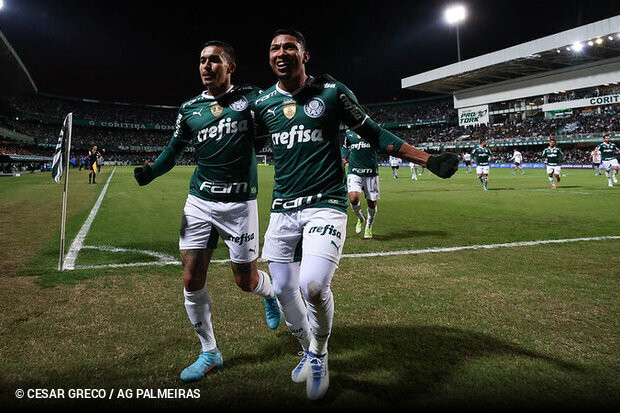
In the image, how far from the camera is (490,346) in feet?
11.0

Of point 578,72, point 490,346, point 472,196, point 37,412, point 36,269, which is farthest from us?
point 578,72

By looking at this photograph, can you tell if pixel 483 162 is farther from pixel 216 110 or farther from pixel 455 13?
pixel 455 13

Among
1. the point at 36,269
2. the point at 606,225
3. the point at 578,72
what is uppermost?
the point at 578,72

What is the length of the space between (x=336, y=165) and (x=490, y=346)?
1.95 m

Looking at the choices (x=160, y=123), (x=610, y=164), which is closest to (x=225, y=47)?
(x=610, y=164)

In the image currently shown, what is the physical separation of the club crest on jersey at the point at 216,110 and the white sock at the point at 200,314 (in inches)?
57.6

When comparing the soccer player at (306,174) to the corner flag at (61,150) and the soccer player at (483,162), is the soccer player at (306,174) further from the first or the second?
the soccer player at (483,162)

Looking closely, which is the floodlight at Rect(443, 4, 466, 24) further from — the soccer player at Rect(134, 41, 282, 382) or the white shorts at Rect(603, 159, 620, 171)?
the soccer player at Rect(134, 41, 282, 382)

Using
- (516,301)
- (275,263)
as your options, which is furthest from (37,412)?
(516,301)

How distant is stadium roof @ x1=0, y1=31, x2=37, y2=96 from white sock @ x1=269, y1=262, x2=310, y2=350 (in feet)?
155

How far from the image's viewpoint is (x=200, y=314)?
3.25 m

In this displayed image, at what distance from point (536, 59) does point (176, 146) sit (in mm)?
54445

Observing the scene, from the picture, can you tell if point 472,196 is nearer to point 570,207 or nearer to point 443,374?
point 570,207

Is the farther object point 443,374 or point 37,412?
point 443,374
